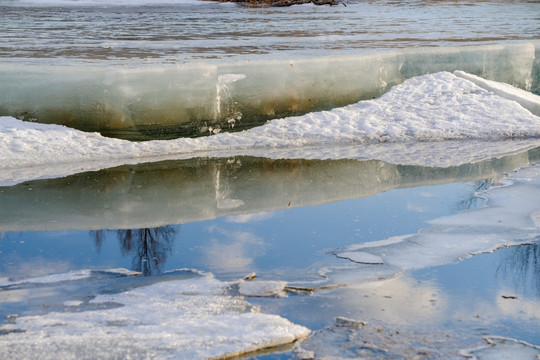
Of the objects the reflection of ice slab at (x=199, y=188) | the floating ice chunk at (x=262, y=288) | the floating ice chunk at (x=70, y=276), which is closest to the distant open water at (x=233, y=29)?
the reflection of ice slab at (x=199, y=188)

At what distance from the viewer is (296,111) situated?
9.62 metres

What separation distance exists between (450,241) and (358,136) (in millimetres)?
3909

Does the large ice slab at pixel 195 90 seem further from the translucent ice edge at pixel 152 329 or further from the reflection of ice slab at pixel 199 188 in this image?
the translucent ice edge at pixel 152 329

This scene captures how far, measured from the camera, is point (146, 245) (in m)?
5.05

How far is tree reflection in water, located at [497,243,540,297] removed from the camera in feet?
14.0

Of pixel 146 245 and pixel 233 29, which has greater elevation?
pixel 233 29

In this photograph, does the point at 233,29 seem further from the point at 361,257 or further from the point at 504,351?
the point at 504,351

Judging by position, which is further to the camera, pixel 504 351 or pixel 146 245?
pixel 146 245

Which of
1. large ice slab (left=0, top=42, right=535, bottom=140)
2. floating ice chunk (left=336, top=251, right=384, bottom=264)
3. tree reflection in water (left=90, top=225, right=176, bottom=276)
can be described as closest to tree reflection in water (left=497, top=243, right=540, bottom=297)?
floating ice chunk (left=336, top=251, right=384, bottom=264)

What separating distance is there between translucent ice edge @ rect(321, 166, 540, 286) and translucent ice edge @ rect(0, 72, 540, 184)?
1889mm

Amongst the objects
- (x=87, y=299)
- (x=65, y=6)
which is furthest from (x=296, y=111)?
(x=65, y=6)

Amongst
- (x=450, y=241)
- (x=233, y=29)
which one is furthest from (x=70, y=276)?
(x=233, y=29)

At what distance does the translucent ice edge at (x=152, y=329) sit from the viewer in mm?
3355

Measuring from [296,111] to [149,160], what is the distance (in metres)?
2.33
